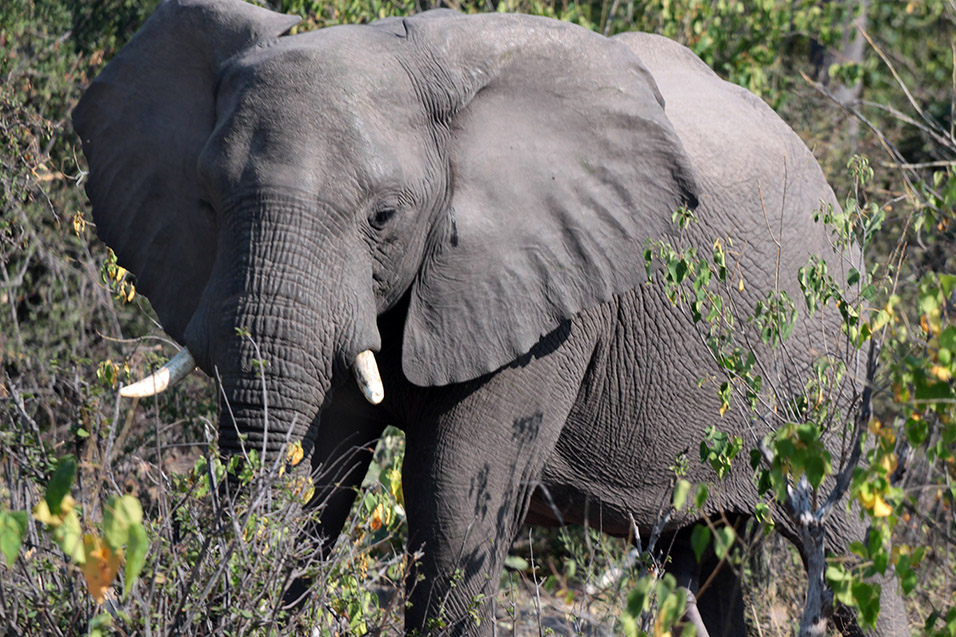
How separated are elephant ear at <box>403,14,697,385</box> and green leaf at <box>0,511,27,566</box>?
1570 millimetres

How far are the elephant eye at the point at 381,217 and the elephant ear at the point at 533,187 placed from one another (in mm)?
208

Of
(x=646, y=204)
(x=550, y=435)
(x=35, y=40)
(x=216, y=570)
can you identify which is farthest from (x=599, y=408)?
(x=35, y=40)

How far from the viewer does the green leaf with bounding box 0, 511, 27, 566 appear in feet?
6.35

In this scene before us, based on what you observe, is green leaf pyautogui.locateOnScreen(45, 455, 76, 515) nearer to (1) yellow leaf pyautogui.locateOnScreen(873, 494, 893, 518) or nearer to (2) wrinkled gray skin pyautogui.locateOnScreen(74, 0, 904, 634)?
(2) wrinkled gray skin pyautogui.locateOnScreen(74, 0, 904, 634)

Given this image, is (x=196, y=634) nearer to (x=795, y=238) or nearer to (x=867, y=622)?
(x=867, y=622)

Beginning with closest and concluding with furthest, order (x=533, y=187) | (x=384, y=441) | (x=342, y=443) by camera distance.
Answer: (x=533, y=187) < (x=342, y=443) < (x=384, y=441)

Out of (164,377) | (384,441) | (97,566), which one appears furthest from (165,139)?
(97,566)

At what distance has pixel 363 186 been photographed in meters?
3.26

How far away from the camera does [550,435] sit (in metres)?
3.78

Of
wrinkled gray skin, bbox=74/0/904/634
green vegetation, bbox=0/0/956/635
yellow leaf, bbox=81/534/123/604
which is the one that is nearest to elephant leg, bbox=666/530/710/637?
green vegetation, bbox=0/0/956/635

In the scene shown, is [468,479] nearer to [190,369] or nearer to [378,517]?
[378,517]

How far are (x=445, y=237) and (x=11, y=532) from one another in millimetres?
1723

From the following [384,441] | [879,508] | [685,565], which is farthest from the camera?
[384,441]

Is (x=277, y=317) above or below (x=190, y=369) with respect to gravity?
above
